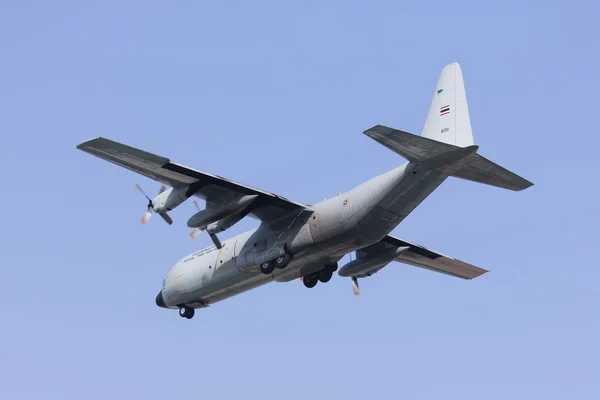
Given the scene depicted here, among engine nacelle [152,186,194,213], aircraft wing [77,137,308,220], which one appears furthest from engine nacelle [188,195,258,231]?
engine nacelle [152,186,194,213]

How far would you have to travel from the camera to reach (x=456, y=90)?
→ 3497 centimetres

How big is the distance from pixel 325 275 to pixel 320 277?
24cm

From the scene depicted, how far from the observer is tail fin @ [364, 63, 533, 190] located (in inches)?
1246

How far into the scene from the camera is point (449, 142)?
112ft

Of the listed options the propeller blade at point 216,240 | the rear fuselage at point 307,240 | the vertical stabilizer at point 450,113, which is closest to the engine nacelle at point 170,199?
the propeller blade at point 216,240

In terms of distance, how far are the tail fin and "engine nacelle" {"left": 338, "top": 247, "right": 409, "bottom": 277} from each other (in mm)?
6300

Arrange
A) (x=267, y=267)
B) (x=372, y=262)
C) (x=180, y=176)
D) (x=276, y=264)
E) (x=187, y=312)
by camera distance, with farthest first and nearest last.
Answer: (x=187, y=312) < (x=372, y=262) < (x=267, y=267) < (x=276, y=264) < (x=180, y=176)

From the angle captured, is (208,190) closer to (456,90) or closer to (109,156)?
(109,156)

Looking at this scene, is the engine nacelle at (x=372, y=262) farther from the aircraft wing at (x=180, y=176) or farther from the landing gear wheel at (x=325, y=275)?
the aircraft wing at (x=180, y=176)

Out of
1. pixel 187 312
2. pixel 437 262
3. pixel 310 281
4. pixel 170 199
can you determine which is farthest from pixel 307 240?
pixel 437 262

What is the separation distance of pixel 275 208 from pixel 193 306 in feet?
22.8

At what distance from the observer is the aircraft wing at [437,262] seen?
137 ft

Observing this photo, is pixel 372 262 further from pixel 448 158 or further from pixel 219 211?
→ pixel 448 158

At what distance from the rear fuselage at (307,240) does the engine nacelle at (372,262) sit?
1378 mm
